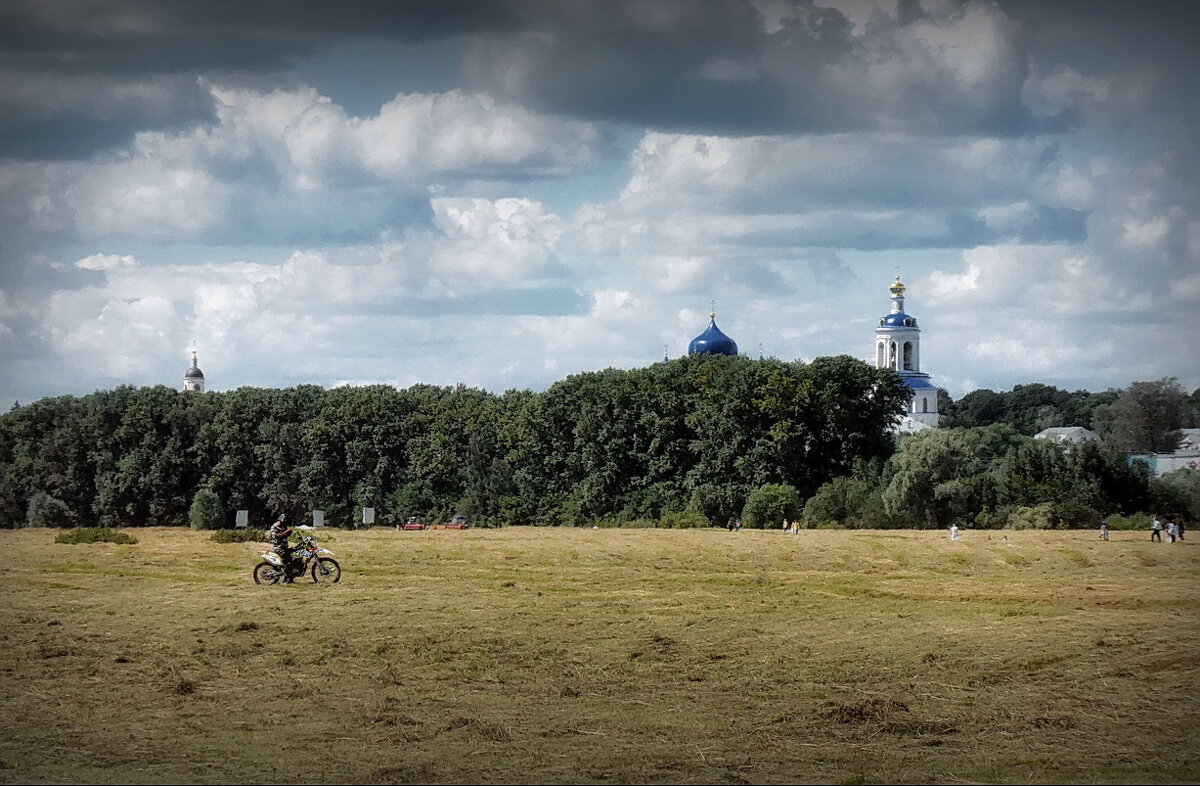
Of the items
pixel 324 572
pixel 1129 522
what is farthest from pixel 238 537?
pixel 1129 522

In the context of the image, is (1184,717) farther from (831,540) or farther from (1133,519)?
(1133,519)

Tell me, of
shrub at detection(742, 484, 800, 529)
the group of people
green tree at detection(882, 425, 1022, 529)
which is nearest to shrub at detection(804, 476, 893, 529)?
green tree at detection(882, 425, 1022, 529)

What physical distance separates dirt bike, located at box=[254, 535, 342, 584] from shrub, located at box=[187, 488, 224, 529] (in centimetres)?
5220

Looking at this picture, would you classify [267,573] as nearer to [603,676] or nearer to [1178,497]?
[603,676]

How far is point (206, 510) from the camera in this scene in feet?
312

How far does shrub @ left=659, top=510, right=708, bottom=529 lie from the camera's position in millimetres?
89725

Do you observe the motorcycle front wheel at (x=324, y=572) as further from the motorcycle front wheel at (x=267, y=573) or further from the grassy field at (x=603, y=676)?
the grassy field at (x=603, y=676)

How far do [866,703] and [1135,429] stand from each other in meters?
95.7

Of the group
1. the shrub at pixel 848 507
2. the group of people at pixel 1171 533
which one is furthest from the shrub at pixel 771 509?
the group of people at pixel 1171 533

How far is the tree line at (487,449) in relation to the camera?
9569cm

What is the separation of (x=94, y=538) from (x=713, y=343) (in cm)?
10867

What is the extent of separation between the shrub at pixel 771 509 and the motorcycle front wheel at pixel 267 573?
161 feet

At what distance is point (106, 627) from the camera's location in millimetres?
33094

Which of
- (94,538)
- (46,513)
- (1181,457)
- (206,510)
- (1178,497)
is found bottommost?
(94,538)
